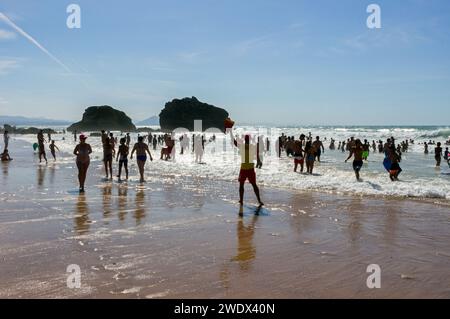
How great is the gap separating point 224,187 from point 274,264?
8856mm

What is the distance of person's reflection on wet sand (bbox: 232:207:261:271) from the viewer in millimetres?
5678

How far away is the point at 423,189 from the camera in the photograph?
1370 centimetres

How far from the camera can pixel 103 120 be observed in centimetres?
14100

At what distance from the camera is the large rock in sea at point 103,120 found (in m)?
140

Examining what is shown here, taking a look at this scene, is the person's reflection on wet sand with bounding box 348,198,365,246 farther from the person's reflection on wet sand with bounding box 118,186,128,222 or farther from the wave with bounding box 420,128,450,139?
the wave with bounding box 420,128,450,139

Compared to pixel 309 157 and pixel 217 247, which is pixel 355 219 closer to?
pixel 217 247

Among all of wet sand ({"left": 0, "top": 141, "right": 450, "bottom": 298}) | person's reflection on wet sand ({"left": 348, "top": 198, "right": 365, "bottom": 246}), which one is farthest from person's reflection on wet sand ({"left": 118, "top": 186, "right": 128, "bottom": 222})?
person's reflection on wet sand ({"left": 348, "top": 198, "right": 365, "bottom": 246})

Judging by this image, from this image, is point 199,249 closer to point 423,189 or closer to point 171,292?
point 171,292

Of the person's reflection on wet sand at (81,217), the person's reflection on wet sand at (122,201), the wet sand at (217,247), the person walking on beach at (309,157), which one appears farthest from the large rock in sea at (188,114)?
the wet sand at (217,247)

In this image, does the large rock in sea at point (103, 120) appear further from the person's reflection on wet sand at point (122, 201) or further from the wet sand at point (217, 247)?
the wet sand at point (217, 247)

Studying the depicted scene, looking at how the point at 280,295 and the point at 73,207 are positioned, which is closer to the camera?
the point at 280,295

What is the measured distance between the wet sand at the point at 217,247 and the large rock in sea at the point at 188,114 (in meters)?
129
